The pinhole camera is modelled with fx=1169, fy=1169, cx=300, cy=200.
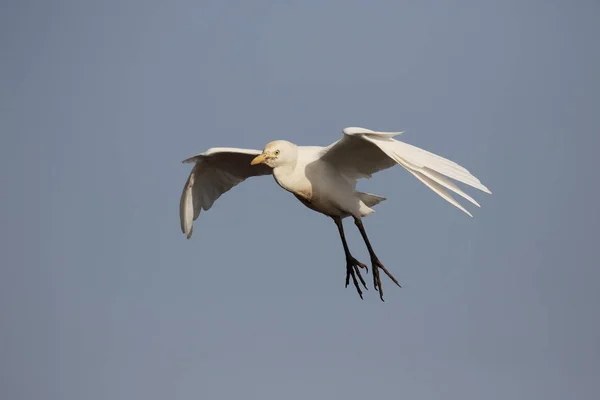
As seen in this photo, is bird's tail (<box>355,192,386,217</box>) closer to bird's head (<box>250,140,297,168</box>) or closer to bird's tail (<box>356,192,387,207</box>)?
bird's tail (<box>356,192,387,207</box>)

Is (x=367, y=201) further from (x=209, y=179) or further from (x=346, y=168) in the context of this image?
(x=209, y=179)

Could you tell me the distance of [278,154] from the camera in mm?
15609

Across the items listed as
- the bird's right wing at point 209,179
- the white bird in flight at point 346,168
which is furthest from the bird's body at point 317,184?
the bird's right wing at point 209,179

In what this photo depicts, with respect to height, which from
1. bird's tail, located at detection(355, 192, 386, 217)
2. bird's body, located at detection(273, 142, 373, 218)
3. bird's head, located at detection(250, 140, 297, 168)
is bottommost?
bird's tail, located at detection(355, 192, 386, 217)

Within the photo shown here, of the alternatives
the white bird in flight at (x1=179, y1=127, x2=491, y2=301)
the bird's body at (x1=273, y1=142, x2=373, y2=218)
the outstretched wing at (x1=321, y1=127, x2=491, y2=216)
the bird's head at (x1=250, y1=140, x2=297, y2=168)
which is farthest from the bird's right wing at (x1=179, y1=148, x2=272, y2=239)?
the outstretched wing at (x1=321, y1=127, x2=491, y2=216)

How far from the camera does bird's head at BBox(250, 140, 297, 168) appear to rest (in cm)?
1561

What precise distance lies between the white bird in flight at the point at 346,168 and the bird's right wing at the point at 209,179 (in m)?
0.03

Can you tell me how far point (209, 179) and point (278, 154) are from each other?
3.02 metres

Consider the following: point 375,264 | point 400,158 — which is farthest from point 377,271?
point 400,158

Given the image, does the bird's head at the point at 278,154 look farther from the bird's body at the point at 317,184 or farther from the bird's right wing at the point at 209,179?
the bird's right wing at the point at 209,179

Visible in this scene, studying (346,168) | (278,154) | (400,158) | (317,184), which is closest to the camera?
(400,158)

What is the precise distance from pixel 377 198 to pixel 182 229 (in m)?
3.49

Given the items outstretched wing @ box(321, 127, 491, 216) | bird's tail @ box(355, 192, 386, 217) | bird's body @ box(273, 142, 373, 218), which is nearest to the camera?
outstretched wing @ box(321, 127, 491, 216)

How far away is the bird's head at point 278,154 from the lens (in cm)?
1561
